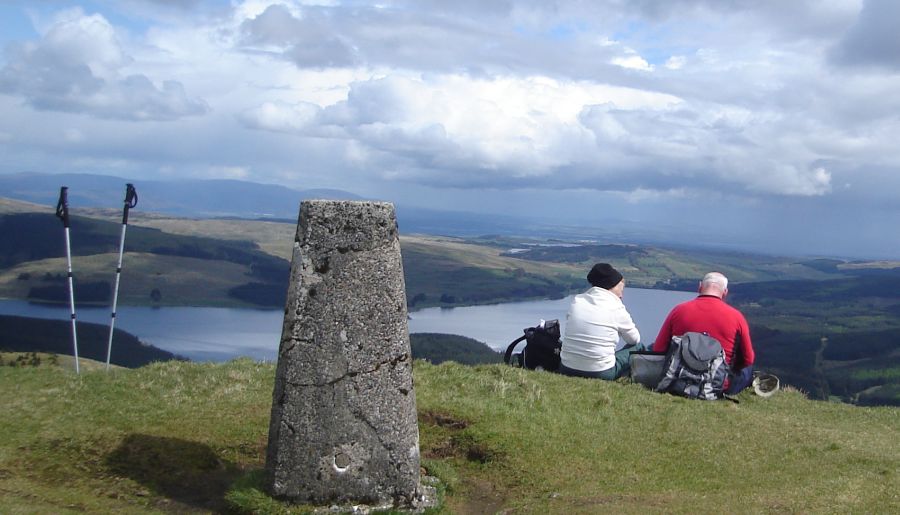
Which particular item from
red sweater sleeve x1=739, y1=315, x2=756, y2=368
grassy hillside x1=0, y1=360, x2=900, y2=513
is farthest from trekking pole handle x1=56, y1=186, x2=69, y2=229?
red sweater sleeve x1=739, y1=315, x2=756, y2=368

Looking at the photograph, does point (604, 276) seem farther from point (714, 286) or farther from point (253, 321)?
point (253, 321)

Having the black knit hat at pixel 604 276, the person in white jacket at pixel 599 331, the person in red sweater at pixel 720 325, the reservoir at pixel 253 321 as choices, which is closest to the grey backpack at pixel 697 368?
the person in red sweater at pixel 720 325

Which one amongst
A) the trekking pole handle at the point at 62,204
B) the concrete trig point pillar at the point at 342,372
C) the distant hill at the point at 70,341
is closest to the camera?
the concrete trig point pillar at the point at 342,372

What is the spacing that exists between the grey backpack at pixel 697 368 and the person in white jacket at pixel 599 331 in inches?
40.9

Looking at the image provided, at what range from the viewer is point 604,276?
1548cm

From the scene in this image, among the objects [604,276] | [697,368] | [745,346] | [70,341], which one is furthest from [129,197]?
[70,341]

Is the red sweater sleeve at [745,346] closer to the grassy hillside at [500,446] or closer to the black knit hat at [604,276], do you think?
the grassy hillside at [500,446]

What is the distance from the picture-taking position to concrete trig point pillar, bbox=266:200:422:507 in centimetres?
952

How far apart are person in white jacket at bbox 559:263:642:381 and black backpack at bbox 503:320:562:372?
0.45 metres

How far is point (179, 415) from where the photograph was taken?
13289mm

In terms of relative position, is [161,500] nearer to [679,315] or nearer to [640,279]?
[679,315]

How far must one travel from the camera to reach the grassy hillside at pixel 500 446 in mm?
9773

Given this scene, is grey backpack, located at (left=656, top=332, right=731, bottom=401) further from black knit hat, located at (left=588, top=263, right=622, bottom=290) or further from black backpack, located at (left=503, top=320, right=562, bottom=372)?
black backpack, located at (left=503, top=320, right=562, bottom=372)

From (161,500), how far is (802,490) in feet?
28.2
